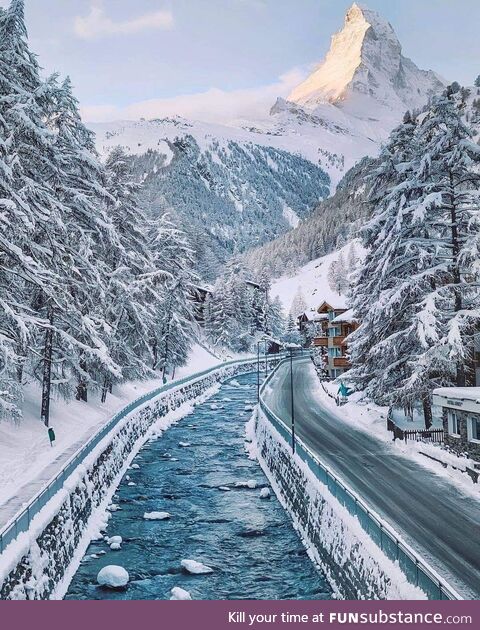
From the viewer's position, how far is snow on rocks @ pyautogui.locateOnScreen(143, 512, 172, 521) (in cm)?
2429

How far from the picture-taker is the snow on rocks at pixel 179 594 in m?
16.9

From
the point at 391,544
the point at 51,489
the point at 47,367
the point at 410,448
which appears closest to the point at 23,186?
the point at 47,367

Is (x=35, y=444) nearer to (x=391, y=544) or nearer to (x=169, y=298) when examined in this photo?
(x=391, y=544)

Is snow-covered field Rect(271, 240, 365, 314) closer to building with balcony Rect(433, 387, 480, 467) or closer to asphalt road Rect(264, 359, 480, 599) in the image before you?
asphalt road Rect(264, 359, 480, 599)

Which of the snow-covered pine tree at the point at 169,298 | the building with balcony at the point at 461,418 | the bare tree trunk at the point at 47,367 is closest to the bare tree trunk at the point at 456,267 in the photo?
the building with balcony at the point at 461,418

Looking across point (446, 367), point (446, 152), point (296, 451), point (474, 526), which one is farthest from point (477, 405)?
point (446, 152)

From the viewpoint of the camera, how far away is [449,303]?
2750 centimetres

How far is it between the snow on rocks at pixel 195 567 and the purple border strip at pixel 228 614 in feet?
7.81

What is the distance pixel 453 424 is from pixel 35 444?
1902 centimetres

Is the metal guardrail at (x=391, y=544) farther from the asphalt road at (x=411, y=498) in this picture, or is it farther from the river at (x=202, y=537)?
the river at (x=202, y=537)

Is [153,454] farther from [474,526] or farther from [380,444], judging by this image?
[474,526]

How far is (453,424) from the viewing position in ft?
82.0

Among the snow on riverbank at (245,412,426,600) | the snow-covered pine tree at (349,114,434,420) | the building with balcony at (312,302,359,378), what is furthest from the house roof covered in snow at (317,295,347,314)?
the snow on riverbank at (245,412,426,600)

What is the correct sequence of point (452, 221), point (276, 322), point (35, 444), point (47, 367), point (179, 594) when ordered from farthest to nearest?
1. point (276, 322)
2. point (452, 221)
3. point (47, 367)
4. point (35, 444)
5. point (179, 594)
